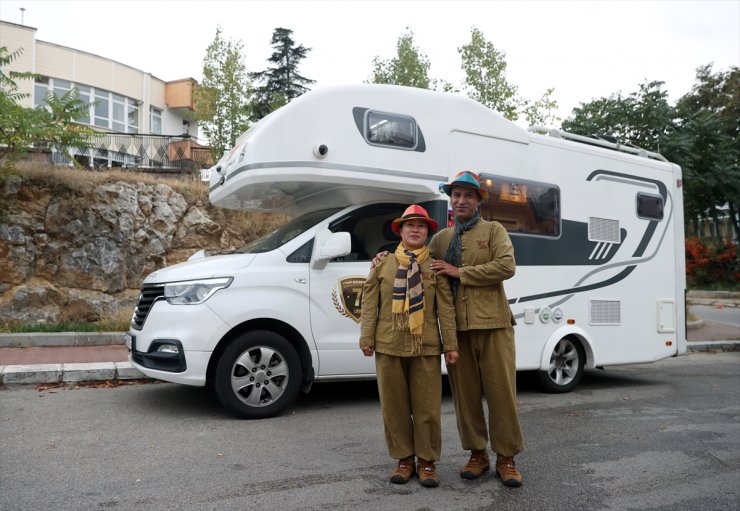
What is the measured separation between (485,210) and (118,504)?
451cm

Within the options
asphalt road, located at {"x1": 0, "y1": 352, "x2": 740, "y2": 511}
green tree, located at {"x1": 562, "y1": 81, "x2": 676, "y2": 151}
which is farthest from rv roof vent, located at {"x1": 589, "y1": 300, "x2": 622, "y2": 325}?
green tree, located at {"x1": 562, "y1": 81, "x2": 676, "y2": 151}

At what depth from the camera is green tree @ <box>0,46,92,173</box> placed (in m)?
11.0

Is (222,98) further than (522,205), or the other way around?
(222,98)

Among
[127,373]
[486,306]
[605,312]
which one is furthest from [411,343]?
[127,373]

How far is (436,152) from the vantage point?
6.46 meters

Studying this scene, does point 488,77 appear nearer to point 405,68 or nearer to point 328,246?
point 405,68

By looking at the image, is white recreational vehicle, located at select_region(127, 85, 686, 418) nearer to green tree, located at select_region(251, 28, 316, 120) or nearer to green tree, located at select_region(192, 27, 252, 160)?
green tree, located at select_region(192, 27, 252, 160)

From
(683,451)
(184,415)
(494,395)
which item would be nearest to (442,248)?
(494,395)

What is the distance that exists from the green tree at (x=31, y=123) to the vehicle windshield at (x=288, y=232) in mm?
6929

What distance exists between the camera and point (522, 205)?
23.0 ft

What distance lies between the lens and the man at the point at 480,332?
4.13 m

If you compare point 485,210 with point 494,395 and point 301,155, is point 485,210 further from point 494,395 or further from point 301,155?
point 494,395

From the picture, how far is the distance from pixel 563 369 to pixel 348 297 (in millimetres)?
3056

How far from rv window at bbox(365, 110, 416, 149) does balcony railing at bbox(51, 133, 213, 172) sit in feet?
36.3
